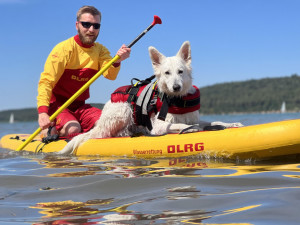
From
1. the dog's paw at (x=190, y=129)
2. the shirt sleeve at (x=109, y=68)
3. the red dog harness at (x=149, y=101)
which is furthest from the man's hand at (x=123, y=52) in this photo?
the dog's paw at (x=190, y=129)

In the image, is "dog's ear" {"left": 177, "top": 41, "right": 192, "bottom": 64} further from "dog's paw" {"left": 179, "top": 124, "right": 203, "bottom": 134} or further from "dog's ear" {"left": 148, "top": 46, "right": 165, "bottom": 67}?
"dog's paw" {"left": 179, "top": 124, "right": 203, "bottom": 134}

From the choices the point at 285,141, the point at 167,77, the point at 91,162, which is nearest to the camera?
the point at 285,141

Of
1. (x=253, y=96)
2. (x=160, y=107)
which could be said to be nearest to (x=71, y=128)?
(x=160, y=107)

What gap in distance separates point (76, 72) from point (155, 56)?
1682 millimetres

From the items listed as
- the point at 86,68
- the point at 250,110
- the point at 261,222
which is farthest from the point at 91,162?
the point at 250,110

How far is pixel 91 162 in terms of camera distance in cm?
589

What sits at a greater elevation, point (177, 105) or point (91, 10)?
point (91, 10)

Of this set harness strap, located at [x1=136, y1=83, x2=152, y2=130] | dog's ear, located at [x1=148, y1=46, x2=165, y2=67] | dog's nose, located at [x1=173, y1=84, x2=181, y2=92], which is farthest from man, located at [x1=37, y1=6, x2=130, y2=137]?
dog's nose, located at [x1=173, y1=84, x2=181, y2=92]

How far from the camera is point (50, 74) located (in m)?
6.98

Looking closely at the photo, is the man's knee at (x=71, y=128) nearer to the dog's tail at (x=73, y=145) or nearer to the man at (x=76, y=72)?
the man at (x=76, y=72)

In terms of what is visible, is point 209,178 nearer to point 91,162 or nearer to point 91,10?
point 91,162

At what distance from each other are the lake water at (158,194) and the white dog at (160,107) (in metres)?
1.14

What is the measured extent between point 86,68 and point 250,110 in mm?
143061

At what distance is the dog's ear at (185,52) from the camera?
649cm
